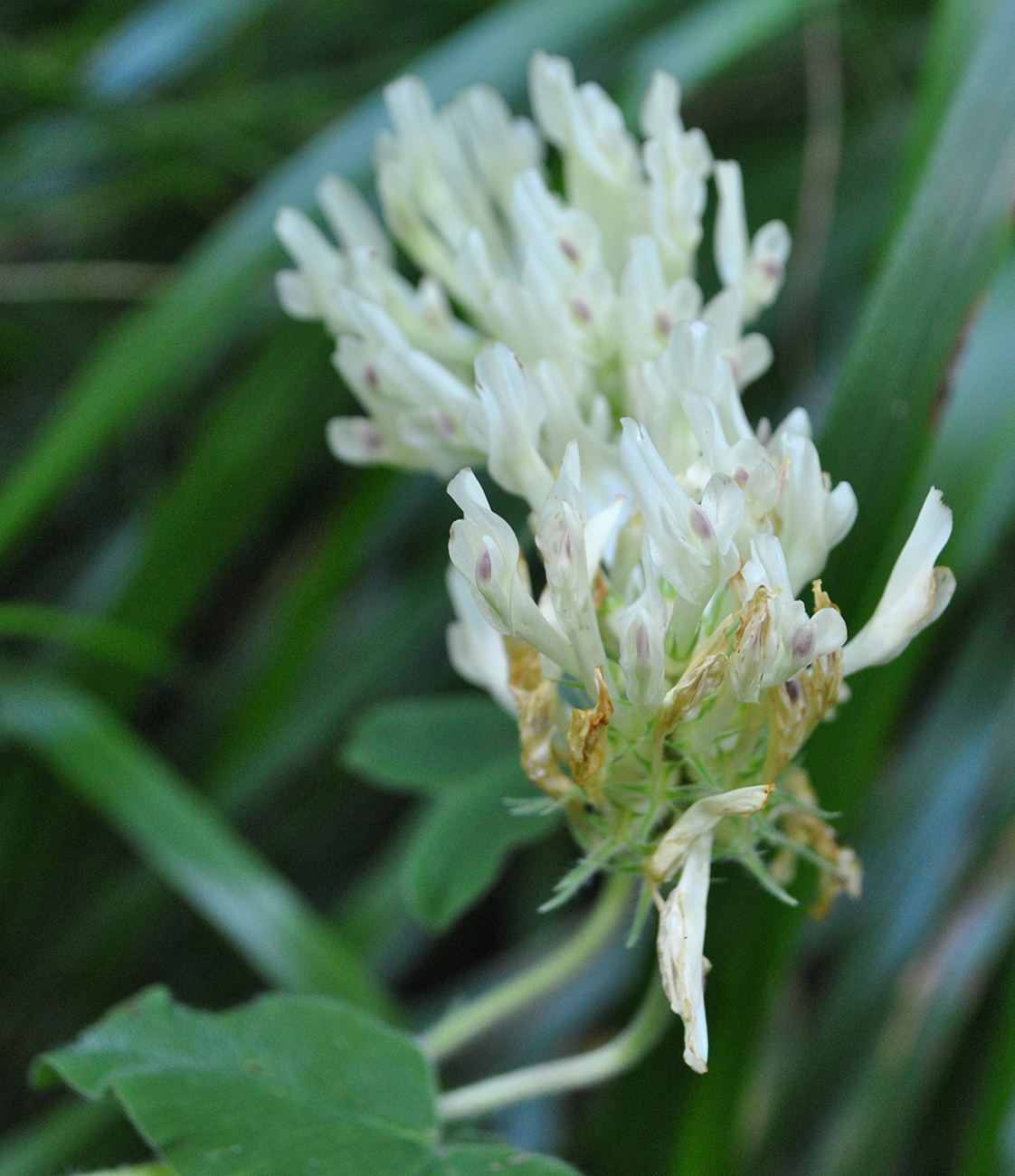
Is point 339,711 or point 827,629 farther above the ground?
point 827,629

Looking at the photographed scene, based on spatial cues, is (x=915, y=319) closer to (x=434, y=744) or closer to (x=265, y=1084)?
(x=434, y=744)

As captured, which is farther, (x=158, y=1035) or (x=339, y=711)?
(x=339, y=711)

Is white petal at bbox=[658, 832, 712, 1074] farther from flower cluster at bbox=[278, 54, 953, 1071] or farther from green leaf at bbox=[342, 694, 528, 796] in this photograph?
green leaf at bbox=[342, 694, 528, 796]

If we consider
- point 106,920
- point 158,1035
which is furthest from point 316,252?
point 106,920

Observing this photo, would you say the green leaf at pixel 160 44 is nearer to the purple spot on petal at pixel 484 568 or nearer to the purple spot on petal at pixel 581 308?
the purple spot on petal at pixel 581 308

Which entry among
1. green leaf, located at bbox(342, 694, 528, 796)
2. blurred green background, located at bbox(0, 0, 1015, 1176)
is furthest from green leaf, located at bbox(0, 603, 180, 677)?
green leaf, located at bbox(342, 694, 528, 796)

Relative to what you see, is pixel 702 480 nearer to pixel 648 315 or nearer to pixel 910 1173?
pixel 648 315

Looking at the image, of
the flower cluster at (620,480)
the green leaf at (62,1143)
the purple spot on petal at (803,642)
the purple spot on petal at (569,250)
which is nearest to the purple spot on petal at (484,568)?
the flower cluster at (620,480)

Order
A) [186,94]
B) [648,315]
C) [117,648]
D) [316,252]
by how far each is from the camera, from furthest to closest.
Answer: [186,94]
[117,648]
[316,252]
[648,315]
